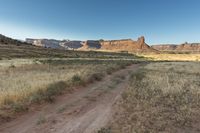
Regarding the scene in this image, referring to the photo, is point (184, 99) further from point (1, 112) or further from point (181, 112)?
point (1, 112)

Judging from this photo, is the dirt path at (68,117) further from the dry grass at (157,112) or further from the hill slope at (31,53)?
the hill slope at (31,53)

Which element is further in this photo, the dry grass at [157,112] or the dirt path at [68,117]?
the dry grass at [157,112]

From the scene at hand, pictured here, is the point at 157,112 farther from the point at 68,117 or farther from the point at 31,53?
the point at 31,53

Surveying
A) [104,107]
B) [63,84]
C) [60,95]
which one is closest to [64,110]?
[104,107]

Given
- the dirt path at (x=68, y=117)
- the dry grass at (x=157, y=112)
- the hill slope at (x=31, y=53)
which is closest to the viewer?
the dirt path at (x=68, y=117)

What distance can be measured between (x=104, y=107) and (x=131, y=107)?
1283mm

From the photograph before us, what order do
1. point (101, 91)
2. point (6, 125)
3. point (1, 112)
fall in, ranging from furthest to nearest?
point (101, 91) < point (1, 112) < point (6, 125)

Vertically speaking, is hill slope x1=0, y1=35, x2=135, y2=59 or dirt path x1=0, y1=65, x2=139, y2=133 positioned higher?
dirt path x1=0, y1=65, x2=139, y2=133

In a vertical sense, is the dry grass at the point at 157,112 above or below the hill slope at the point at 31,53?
above

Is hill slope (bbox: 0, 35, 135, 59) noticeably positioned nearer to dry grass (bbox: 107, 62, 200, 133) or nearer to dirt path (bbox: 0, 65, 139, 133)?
dirt path (bbox: 0, 65, 139, 133)

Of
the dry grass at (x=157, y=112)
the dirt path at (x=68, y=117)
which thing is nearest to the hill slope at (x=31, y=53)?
the dirt path at (x=68, y=117)

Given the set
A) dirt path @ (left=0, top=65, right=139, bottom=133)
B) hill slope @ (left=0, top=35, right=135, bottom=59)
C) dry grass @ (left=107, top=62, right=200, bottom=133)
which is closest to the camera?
dirt path @ (left=0, top=65, right=139, bottom=133)

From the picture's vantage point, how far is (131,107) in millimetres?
11836

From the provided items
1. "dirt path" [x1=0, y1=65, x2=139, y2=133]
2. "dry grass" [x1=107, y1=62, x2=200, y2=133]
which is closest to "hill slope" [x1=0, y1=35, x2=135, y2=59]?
"dirt path" [x1=0, y1=65, x2=139, y2=133]
